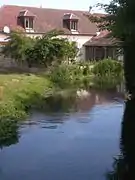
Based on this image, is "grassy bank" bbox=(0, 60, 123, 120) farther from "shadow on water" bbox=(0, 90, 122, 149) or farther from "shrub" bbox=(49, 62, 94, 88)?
"shadow on water" bbox=(0, 90, 122, 149)

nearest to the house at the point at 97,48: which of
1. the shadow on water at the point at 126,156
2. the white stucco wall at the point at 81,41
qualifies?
the white stucco wall at the point at 81,41

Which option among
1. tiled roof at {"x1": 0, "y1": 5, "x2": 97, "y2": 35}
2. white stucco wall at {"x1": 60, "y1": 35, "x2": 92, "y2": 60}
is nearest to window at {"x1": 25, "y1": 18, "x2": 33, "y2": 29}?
tiled roof at {"x1": 0, "y1": 5, "x2": 97, "y2": 35}

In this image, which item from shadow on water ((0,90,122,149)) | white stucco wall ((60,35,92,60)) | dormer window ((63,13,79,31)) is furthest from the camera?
dormer window ((63,13,79,31))

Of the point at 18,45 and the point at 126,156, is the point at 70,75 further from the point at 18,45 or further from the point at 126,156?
the point at 126,156

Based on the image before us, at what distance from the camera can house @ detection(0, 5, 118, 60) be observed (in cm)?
5091

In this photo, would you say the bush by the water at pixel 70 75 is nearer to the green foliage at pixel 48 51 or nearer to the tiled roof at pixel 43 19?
the green foliage at pixel 48 51

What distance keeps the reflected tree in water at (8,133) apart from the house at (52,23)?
32.2m

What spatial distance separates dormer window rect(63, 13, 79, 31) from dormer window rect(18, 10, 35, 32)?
441cm

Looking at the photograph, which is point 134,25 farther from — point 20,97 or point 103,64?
point 103,64

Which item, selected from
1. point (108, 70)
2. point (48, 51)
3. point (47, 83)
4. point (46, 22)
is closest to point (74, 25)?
point (46, 22)

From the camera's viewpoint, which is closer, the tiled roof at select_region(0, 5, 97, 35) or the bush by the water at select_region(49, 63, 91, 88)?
the bush by the water at select_region(49, 63, 91, 88)

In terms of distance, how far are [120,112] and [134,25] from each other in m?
12.1

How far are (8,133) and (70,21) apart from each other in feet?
125

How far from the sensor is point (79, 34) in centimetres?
5356
